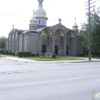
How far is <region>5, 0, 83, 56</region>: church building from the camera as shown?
52.4 metres

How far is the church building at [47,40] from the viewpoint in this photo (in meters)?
52.4

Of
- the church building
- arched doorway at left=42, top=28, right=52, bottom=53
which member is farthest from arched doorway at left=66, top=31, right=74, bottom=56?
arched doorway at left=42, top=28, right=52, bottom=53

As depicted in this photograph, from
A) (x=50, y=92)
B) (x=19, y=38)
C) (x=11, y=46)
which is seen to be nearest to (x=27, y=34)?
(x=19, y=38)

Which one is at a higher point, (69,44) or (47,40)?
(47,40)

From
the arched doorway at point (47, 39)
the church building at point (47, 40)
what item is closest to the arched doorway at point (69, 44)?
the church building at point (47, 40)

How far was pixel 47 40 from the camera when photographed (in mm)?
55250

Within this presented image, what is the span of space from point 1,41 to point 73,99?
94.3m

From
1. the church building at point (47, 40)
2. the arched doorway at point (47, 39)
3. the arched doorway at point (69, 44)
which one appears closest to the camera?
the church building at point (47, 40)

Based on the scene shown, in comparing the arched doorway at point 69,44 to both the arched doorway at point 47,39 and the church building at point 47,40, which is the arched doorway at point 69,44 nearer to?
the church building at point 47,40

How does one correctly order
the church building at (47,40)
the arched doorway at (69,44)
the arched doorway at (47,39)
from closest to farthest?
the church building at (47,40)
the arched doorway at (47,39)
the arched doorway at (69,44)

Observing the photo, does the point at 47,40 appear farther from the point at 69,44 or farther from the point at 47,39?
the point at 69,44

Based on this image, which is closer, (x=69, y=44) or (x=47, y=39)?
(x=47, y=39)

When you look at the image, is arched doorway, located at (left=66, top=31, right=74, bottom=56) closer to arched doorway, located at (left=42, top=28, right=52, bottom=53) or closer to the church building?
the church building

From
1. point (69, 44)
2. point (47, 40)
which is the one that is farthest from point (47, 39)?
point (69, 44)
